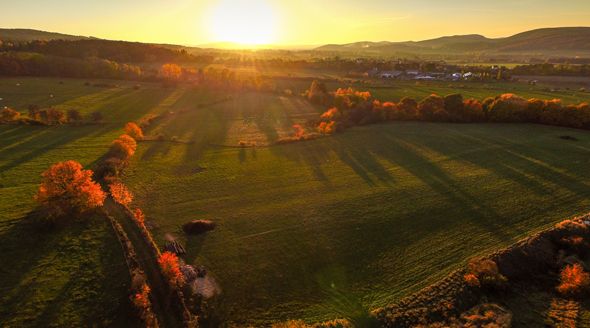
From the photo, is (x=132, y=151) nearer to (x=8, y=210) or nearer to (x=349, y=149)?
(x=8, y=210)

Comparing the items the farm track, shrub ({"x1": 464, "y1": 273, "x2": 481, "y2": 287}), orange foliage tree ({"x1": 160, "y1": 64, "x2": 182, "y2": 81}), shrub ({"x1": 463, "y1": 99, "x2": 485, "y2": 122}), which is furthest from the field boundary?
orange foliage tree ({"x1": 160, "y1": 64, "x2": 182, "y2": 81})

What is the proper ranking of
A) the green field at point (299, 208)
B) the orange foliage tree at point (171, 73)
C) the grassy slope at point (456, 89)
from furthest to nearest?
the orange foliage tree at point (171, 73) → the grassy slope at point (456, 89) → the green field at point (299, 208)

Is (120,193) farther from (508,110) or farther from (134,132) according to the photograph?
(508,110)

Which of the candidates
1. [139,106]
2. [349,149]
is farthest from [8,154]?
[349,149]

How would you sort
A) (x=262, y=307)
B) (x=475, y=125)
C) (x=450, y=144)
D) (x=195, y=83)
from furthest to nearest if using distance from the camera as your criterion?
1. (x=195, y=83)
2. (x=475, y=125)
3. (x=450, y=144)
4. (x=262, y=307)

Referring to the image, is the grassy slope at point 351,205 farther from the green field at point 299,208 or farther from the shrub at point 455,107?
the shrub at point 455,107

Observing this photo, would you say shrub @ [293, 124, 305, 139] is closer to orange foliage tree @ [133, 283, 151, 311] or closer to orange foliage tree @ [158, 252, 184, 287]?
orange foliage tree @ [158, 252, 184, 287]

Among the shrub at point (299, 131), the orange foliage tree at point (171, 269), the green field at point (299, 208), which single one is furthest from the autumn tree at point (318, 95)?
the orange foliage tree at point (171, 269)
